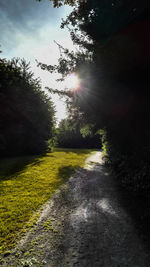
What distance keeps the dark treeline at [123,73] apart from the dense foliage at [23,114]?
10388mm

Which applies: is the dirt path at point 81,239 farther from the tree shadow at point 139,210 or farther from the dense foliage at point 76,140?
the dense foliage at point 76,140

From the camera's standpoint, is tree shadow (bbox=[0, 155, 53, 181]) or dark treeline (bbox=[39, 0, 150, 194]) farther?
tree shadow (bbox=[0, 155, 53, 181])

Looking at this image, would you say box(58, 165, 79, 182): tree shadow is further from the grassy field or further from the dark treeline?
the dark treeline

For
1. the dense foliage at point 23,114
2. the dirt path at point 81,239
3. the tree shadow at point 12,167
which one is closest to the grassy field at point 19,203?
the dirt path at point 81,239

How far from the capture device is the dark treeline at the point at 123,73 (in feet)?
15.2

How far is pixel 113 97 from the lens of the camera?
6.07m

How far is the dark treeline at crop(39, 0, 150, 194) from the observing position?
4.62 metres

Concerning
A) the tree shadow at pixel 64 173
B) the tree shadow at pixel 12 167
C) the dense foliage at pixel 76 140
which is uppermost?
the dense foliage at pixel 76 140

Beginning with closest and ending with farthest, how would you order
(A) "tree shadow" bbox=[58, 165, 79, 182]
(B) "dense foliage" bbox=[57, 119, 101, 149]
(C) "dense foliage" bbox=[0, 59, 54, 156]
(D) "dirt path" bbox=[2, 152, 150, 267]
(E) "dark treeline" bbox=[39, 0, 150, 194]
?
(D) "dirt path" bbox=[2, 152, 150, 267], (E) "dark treeline" bbox=[39, 0, 150, 194], (A) "tree shadow" bbox=[58, 165, 79, 182], (C) "dense foliage" bbox=[0, 59, 54, 156], (B) "dense foliage" bbox=[57, 119, 101, 149]

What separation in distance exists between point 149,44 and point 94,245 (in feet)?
23.4

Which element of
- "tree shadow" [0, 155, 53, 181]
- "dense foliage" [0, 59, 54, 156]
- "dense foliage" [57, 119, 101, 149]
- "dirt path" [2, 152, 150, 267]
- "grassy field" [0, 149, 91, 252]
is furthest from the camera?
"dense foliage" [57, 119, 101, 149]

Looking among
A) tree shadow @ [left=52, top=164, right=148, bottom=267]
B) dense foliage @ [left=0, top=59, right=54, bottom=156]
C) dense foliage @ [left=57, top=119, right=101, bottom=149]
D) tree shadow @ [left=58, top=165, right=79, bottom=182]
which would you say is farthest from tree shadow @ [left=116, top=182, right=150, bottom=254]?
dense foliage @ [left=57, top=119, right=101, bottom=149]

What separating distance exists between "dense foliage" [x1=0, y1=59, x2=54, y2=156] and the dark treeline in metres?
10.4

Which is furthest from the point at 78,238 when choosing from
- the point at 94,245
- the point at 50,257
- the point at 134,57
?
the point at 134,57
